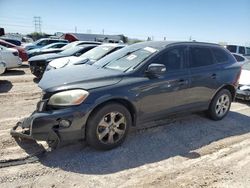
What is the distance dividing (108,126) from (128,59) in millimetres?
1354

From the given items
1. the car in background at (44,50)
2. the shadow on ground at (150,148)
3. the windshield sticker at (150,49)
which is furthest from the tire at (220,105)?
the car in background at (44,50)

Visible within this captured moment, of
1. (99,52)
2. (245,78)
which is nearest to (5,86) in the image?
(99,52)

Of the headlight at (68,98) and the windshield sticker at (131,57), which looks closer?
the headlight at (68,98)

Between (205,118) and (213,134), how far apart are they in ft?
2.98

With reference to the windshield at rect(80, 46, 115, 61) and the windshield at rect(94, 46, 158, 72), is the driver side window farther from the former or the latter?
the windshield at rect(80, 46, 115, 61)

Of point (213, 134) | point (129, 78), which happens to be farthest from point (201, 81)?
point (129, 78)

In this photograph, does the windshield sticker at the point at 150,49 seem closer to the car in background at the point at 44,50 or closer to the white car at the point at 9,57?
the car in background at the point at 44,50

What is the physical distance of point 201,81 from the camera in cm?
543

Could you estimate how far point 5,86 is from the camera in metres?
8.80

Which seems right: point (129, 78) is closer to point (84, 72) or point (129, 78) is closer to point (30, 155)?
point (84, 72)

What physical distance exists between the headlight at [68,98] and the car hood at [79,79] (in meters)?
0.09

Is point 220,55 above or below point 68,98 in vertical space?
above

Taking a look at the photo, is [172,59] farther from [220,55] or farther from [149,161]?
[149,161]

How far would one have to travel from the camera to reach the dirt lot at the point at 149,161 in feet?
11.4
